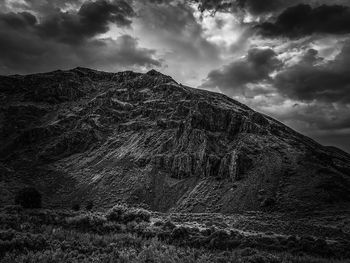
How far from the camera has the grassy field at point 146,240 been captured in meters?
12.2

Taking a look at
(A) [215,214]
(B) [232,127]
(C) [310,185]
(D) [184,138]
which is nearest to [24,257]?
(A) [215,214]

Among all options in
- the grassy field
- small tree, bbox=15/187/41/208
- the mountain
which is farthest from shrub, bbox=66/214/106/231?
the mountain

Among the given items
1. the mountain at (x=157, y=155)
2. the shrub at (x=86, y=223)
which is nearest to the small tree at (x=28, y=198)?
the mountain at (x=157, y=155)

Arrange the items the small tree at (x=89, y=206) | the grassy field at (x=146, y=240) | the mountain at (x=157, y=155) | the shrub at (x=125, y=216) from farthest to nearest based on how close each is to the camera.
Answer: the mountain at (x=157, y=155), the small tree at (x=89, y=206), the shrub at (x=125, y=216), the grassy field at (x=146, y=240)

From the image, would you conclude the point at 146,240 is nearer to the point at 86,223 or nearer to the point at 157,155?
the point at 86,223

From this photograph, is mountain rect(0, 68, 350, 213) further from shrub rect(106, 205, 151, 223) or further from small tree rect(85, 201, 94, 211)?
shrub rect(106, 205, 151, 223)

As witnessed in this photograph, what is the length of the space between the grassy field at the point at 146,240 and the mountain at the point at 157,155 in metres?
11.9

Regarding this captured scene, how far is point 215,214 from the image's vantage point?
5488 cm

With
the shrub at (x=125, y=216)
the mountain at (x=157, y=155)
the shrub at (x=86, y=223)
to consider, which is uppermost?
the mountain at (x=157, y=155)

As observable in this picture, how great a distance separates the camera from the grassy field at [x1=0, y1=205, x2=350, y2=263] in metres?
12.2

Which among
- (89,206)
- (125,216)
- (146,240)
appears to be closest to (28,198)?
(89,206)

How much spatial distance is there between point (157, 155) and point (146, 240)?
57.9 m

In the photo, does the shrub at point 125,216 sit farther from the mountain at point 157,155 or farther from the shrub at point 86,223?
the mountain at point 157,155

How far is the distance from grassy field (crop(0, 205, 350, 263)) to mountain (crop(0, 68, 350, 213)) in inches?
469
